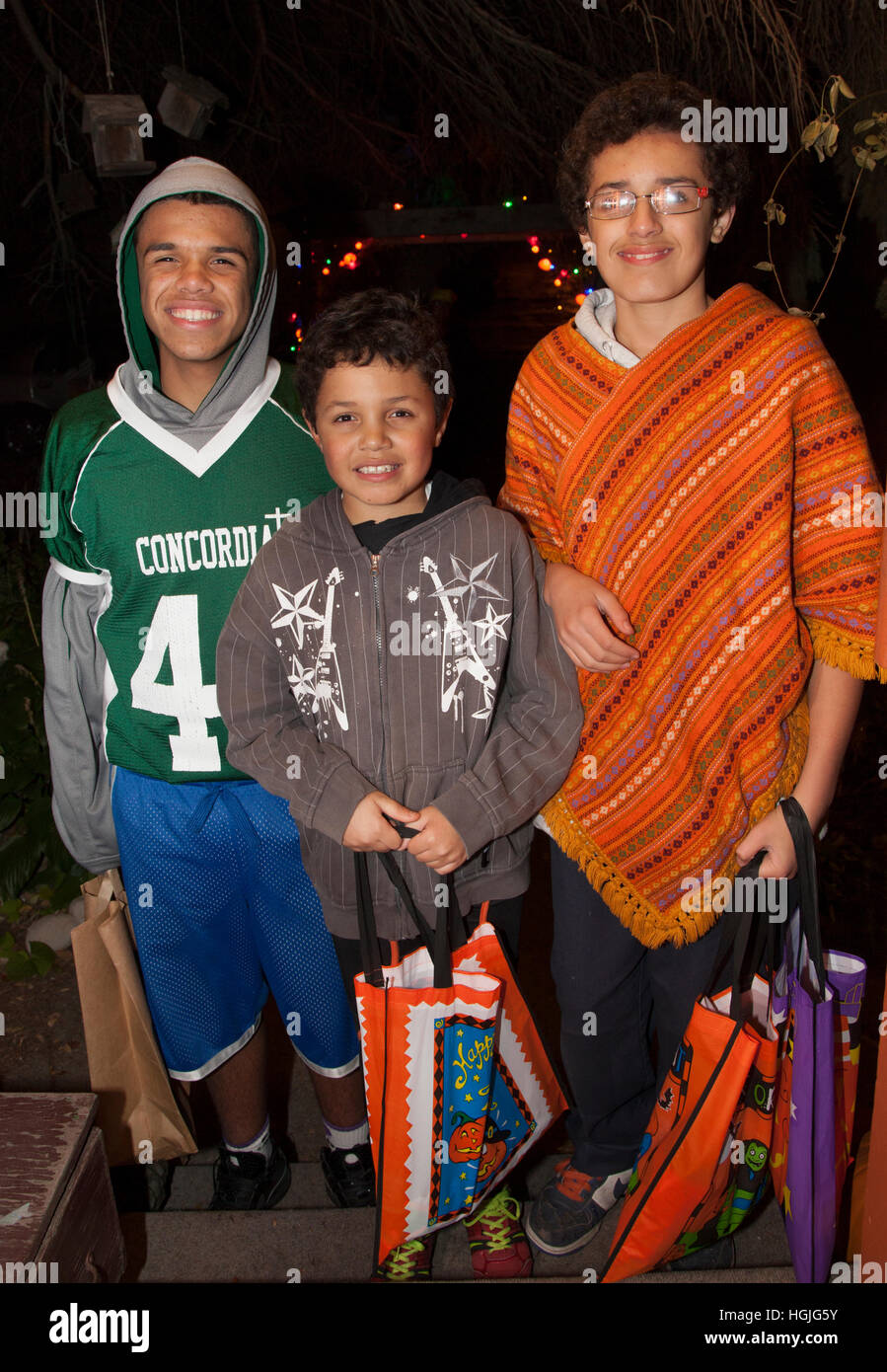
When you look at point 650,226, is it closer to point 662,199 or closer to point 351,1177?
point 662,199

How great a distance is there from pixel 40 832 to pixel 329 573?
8.30ft

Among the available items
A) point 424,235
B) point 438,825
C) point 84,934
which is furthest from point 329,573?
point 424,235

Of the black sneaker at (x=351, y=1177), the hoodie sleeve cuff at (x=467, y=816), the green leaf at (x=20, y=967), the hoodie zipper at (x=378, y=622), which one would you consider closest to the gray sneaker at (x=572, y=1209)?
the black sneaker at (x=351, y=1177)

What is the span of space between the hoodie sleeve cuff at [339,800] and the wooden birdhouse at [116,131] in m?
2.66

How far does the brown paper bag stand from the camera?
224 cm

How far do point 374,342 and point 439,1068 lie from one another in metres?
1.25

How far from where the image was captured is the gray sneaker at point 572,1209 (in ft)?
7.35

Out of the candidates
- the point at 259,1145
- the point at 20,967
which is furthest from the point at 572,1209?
the point at 20,967

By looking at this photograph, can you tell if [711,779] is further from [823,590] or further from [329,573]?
[329,573]

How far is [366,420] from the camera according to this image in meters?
1.81

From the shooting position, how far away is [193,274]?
1.96m

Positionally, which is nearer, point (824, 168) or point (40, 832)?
point (40, 832)

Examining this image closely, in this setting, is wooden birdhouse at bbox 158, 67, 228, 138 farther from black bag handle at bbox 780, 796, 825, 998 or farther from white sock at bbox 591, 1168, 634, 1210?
white sock at bbox 591, 1168, 634, 1210

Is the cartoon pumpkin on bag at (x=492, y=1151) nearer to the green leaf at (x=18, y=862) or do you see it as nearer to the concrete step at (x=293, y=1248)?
the concrete step at (x=293, y=1248)
